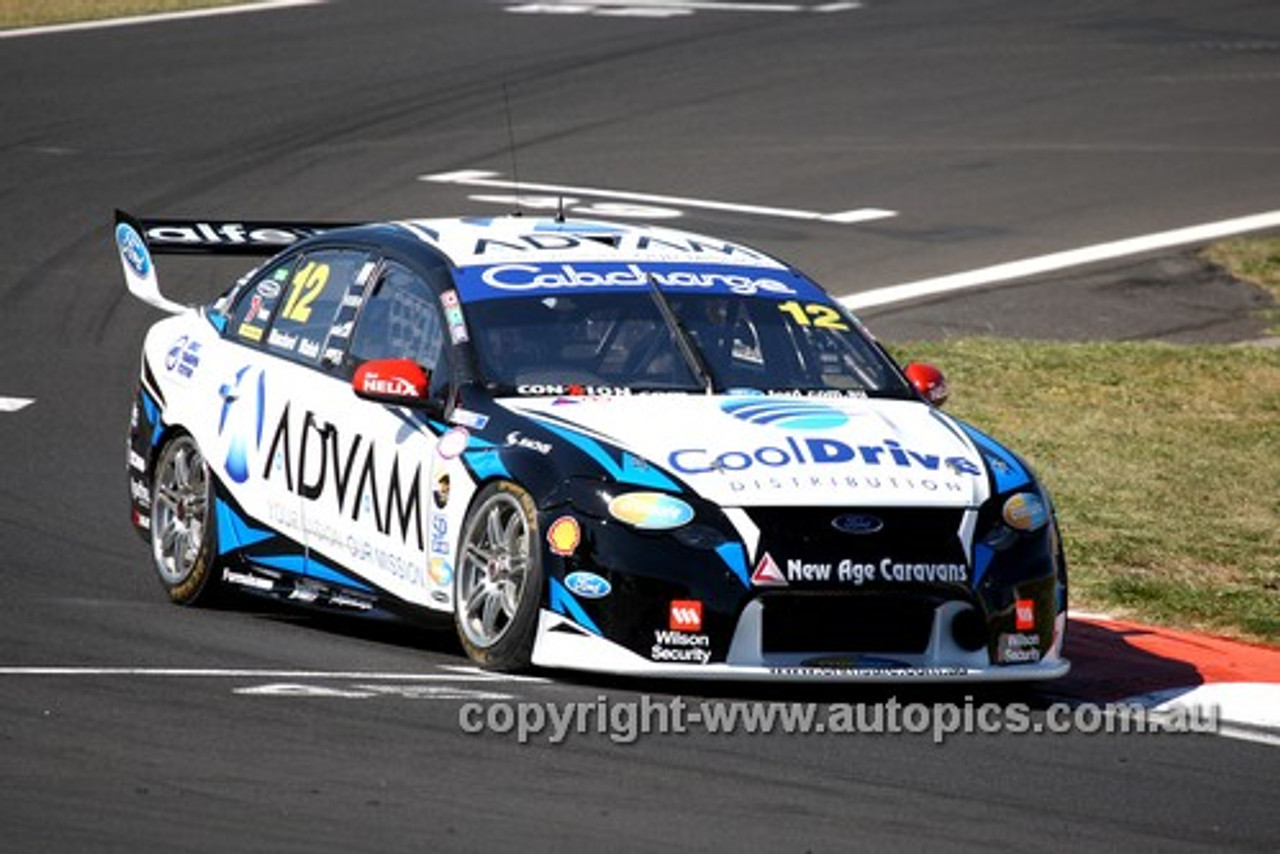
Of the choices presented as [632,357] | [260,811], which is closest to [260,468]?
[632,357]

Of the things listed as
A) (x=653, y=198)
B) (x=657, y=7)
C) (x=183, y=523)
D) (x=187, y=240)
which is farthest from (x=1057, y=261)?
(x=657, y=7)

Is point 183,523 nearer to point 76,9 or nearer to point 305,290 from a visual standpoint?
point 305,290

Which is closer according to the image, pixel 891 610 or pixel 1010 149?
pixel 891 610

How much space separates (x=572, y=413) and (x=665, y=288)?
976mm

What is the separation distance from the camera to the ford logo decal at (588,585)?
9047mm

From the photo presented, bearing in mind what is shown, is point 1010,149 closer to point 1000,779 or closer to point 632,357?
point 632,357

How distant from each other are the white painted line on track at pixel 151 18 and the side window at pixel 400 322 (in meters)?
20.6

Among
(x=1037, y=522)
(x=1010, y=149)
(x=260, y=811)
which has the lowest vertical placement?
(x=260, y=811)

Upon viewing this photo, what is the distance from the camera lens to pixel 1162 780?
8.30 meters

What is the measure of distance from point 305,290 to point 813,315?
194 centimetres

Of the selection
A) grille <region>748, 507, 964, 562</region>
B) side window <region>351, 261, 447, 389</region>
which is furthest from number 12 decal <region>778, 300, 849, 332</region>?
grille <region>748, 507, 964, 562</region>

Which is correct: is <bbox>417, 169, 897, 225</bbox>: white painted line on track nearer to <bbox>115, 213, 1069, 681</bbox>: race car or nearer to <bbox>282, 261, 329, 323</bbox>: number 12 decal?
<bbox>115, 213, 1069, 681</bbox>: race car

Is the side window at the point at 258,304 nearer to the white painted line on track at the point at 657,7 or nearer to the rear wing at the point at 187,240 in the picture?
the rear wing at the point at 187,240

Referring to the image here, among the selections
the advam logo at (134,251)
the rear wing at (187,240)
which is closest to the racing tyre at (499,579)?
the rear wing at (187,240)
